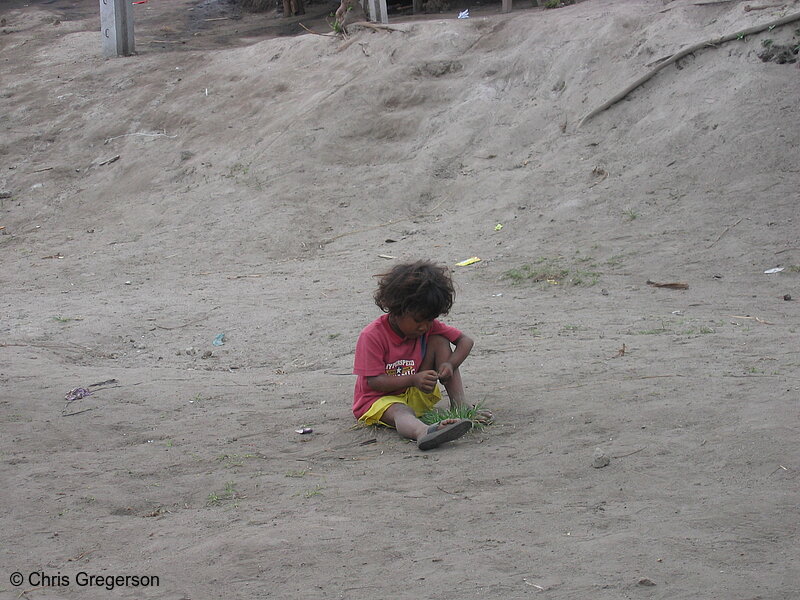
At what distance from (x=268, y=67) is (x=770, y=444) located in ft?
41.2

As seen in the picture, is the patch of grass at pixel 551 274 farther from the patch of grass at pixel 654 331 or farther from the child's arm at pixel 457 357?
the child's arm at pixel 457 357

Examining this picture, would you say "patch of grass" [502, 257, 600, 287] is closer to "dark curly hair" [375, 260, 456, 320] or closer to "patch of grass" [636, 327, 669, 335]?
"patch of grass" [636, 327, 669, 335]

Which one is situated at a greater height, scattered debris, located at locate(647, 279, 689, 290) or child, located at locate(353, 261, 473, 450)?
child, located at locate(353, 261, 473, 450)

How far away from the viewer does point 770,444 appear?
12.2 feet

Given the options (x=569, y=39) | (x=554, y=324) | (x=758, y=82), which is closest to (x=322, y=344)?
(x=554, y=324)

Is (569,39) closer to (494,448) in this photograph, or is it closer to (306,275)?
(306,275)

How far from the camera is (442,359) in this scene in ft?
15.3

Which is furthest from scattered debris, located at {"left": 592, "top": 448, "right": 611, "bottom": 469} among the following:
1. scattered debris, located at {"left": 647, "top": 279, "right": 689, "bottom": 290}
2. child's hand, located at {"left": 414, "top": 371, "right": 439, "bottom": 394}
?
scattered debris, located at {"left": 647, "top": 279, "right": 689, "bottom": 290}

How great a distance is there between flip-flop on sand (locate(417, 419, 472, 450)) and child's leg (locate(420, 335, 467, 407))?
0.45m

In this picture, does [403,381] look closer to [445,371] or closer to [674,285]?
[445,371]

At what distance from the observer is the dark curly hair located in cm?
433

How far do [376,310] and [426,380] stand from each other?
3.20 m

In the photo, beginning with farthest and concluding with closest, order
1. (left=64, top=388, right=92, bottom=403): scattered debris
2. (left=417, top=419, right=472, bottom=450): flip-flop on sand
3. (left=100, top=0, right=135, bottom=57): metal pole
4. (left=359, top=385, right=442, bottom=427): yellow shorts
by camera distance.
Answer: (left=100, top=0, right=135, bottom=57): metal pole → (left=64, top=388, right=92, bottom=403): scattered debris → (left=359, top=385, right=442, bottom=427): yellow shorts → (left=417, top=419, right=472, bottom=450): flip-flop on sand

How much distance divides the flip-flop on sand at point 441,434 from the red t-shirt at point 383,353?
414 millimetres
